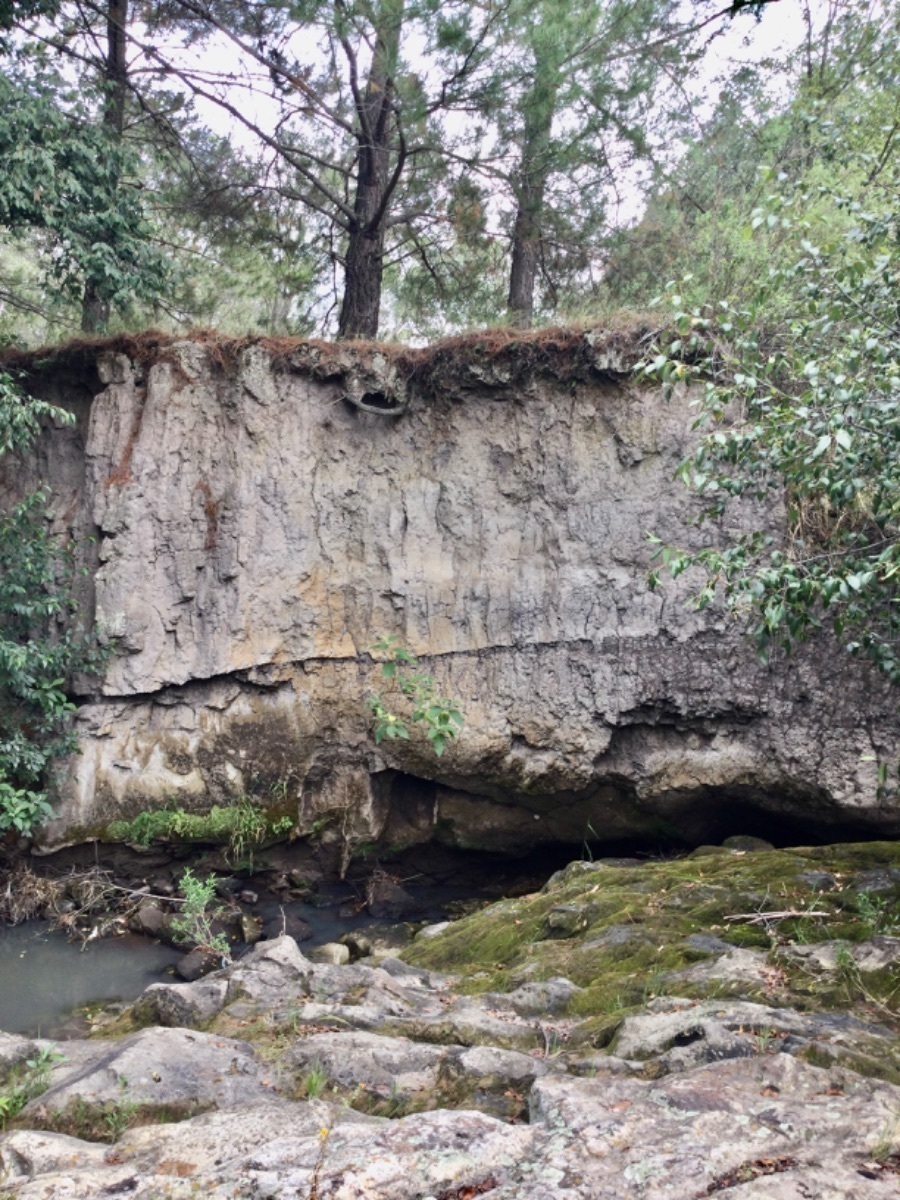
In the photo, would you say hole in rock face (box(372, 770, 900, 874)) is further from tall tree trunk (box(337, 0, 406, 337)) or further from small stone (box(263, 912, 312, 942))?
tall tree trunk (box(337, 0, 406, 337))

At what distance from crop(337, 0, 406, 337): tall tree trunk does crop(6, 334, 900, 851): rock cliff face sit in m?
1.43

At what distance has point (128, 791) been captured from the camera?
844 centimetres

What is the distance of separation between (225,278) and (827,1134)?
9873mm

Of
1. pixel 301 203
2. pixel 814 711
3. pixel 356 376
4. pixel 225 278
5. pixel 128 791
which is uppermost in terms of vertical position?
pixel 301 203

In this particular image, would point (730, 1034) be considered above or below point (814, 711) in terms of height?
below

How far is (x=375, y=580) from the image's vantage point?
8625mm

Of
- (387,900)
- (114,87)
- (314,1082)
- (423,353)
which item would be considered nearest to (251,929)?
(387,900)

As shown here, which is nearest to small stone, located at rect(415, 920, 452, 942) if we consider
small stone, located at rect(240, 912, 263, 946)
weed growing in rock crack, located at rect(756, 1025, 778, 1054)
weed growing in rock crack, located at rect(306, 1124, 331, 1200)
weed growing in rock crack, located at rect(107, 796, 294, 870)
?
small stone, located at rect(240, 912, 263, 946)

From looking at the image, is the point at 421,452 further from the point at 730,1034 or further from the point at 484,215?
the point at 730,1034

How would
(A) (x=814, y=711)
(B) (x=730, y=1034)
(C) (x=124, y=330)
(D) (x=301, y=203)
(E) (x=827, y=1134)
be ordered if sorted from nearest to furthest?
(E) (x=827, y=1134) < (B) (x=730, y=1034) < (A) (x=814, y=711) < (C) (x=124, y=330) < (D) (x=301, y=203)

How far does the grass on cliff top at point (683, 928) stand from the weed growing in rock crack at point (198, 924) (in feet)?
5.03

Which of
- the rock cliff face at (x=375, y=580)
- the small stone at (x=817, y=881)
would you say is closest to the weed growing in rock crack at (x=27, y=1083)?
the small stone at (x=817, y=881)

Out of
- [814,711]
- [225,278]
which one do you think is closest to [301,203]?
[225,278]

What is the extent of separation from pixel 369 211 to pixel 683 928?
7508 millimetres
